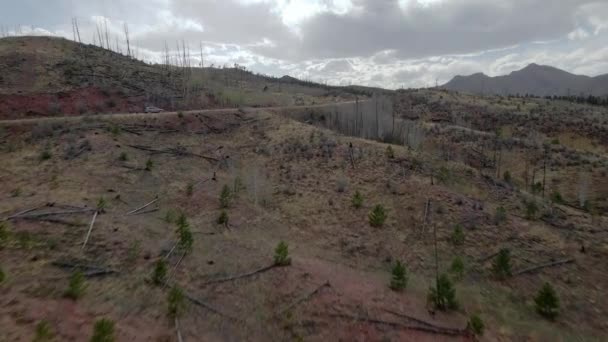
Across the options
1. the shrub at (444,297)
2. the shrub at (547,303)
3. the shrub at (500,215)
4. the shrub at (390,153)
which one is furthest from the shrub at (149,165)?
the shrub at (547,303)

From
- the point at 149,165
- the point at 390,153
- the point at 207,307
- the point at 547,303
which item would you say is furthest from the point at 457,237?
the point at 149,165

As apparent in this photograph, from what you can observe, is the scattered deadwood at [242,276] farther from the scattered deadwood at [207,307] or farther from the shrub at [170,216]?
the shrub at [170,216]

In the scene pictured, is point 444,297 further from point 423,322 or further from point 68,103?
point 68,103

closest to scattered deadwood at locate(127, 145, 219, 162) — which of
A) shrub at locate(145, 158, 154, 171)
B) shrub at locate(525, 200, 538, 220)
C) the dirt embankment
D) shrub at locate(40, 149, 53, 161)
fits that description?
shrub at locate(145, 158, 154, 171)

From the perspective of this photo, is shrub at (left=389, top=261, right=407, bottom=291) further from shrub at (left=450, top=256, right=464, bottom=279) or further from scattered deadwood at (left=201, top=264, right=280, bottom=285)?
scattered deadwood at (left=201, top=264, right=280, bottom=285)

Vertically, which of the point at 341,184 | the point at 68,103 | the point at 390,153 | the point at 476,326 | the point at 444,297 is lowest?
the point at 476,326

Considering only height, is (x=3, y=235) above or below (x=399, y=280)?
above

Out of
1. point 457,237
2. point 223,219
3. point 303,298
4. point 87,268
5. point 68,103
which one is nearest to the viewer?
point 87,268
